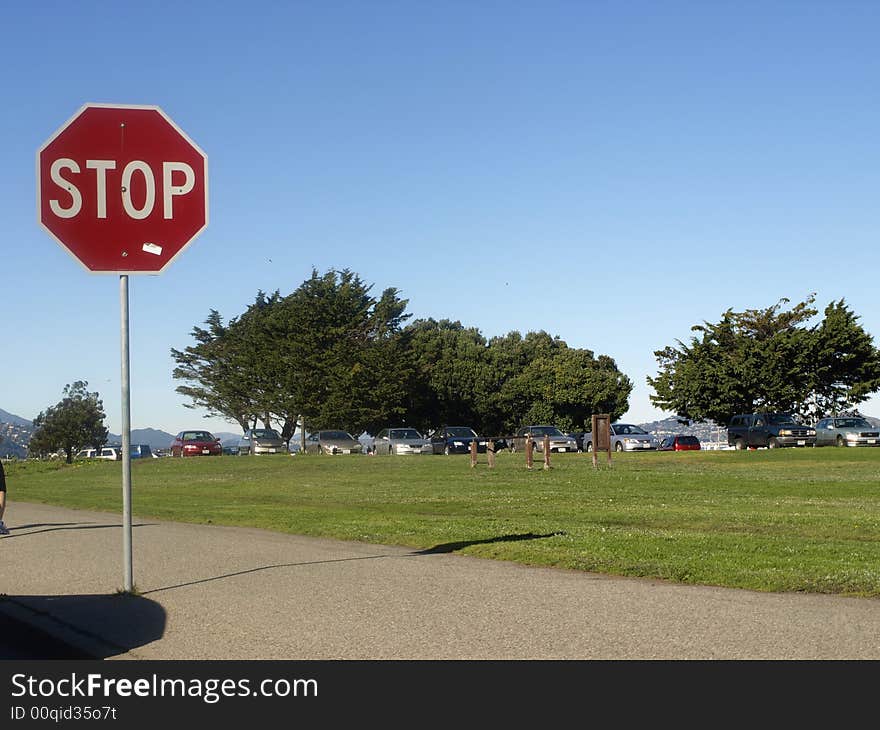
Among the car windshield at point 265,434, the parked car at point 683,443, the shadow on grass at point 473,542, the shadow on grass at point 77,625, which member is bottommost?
the shadow on grass at point 77,625

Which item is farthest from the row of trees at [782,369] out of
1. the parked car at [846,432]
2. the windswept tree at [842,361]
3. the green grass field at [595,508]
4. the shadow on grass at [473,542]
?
the shadow on grass at [473,542]

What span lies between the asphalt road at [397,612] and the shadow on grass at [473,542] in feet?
1.42

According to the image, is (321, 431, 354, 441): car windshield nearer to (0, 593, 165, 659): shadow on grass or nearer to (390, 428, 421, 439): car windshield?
(390, 428, 421, 439): car windshield

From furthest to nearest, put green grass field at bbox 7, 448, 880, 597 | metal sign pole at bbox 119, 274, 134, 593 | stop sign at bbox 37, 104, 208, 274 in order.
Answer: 1. green grass field at bbox 7, 448, 880, 597
2. metal sign pole at bbox 119, 274, 134, 593
3. stop sign at bbox 37, 104, 208, 274

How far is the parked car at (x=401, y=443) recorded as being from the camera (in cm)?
5306

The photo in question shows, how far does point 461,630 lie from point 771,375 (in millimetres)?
61160

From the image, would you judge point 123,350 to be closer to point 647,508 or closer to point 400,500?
point 647,508

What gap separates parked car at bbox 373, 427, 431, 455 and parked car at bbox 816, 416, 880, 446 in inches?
720

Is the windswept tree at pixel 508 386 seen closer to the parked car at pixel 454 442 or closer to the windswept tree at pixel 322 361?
the windswept tree at pixel 322 361

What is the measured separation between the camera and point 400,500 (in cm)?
2134

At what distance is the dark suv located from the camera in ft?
162

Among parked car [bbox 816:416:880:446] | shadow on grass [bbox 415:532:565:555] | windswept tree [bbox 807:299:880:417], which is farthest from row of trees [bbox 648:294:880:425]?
shadow on grass [bbox 415:532:565:555]

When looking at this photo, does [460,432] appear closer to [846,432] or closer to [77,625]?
[846,432]
